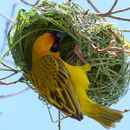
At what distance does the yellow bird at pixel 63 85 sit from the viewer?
2.55 meters

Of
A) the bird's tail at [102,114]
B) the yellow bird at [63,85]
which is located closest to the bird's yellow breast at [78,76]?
the yellow bird at [63,85]

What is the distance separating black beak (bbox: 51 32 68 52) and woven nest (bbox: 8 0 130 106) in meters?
0.04

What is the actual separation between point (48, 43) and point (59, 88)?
0.38 meters

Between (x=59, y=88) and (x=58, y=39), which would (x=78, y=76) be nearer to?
(x=59, y=88)

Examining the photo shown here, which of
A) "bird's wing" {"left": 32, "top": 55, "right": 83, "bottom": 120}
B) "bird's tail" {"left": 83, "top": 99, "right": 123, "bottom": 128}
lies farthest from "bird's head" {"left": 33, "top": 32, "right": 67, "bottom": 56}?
"bird's tail" {"left": 83, "top": 99, "right": 123, "bottom": 128}

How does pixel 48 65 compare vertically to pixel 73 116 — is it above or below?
above

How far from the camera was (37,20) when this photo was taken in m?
2.62

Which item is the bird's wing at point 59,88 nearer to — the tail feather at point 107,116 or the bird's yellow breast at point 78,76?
the bird's yellow breast at point 78,76

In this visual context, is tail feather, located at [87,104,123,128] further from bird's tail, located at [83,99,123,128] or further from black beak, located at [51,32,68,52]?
black beak, located at [51,32,68,52]

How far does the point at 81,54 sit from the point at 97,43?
13 centimetres

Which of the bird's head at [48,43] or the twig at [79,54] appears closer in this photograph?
the twig at [79,54]

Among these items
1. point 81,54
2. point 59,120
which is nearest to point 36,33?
point 81,54

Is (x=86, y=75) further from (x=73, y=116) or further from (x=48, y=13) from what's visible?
(x=48, y=13)

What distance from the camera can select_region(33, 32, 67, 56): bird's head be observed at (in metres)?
2.69
